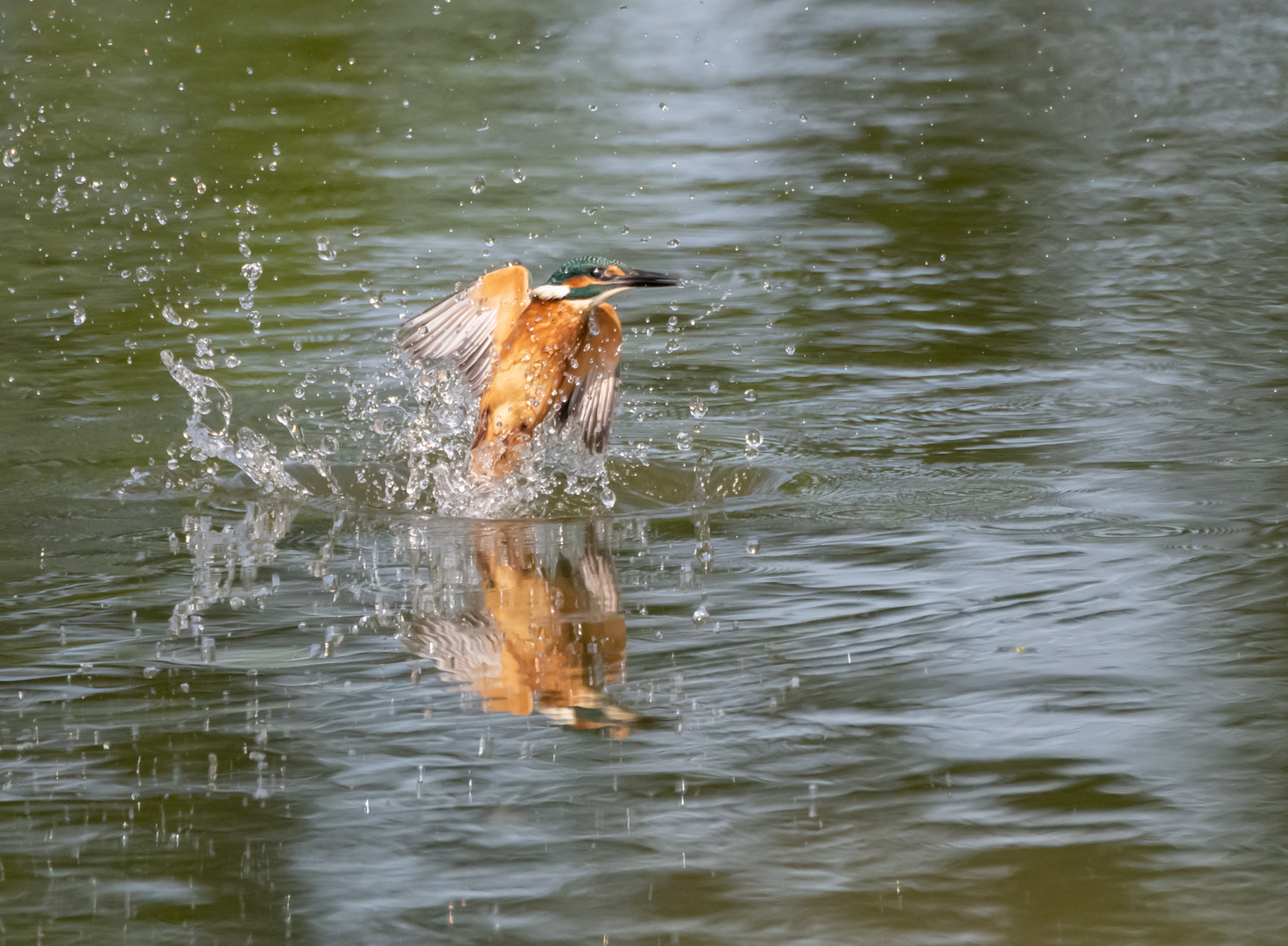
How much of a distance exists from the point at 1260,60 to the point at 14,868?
11432 mm

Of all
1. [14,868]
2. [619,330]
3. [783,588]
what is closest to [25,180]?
[619,330]

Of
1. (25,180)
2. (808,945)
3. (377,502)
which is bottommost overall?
(808,945)

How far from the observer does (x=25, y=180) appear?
9.73 meters

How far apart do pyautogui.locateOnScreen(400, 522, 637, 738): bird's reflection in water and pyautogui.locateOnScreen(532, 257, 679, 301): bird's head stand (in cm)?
107

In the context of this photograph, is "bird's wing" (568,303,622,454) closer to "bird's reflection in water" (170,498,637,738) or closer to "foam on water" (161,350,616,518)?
"foam on water" (161,350,616,518)

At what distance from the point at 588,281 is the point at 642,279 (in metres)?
0.22

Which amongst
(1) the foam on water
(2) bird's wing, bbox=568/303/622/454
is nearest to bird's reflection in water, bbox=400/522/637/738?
(1) the foam on water

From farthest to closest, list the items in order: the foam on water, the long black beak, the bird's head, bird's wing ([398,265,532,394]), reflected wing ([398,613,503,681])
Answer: bird's wing ([398,265,532,394]) → the bird's head → the long black beak → the foam on water → reflected wing ([398,613,503,681])

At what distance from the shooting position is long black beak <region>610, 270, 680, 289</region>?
5.07 metres

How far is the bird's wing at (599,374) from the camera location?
216 inches

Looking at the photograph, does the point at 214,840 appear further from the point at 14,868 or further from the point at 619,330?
the point at 619,330

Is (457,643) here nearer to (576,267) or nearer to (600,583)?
(600,583)

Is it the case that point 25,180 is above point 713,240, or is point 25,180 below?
above

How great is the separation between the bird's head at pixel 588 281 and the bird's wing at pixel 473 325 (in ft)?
0.31
